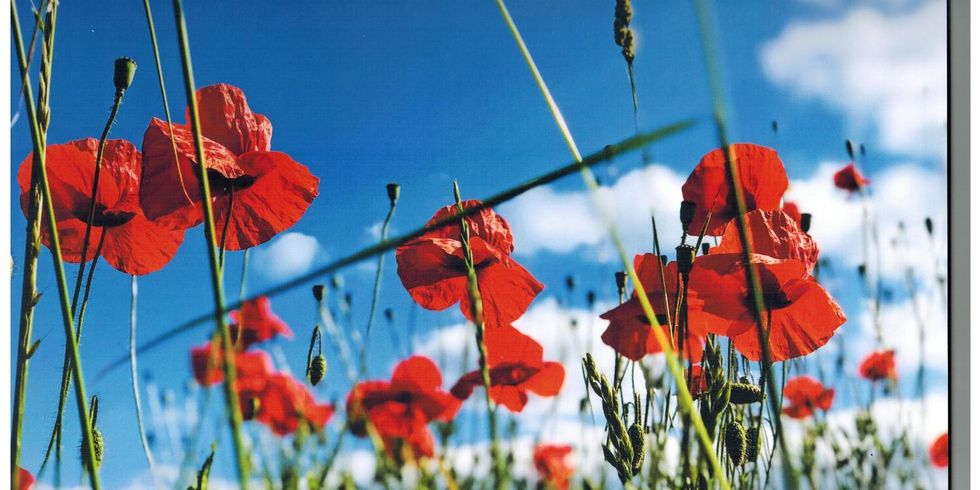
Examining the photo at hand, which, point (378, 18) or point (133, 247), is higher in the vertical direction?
point (378, 18)

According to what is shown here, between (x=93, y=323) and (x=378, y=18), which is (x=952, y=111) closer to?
(x=378, y=18)

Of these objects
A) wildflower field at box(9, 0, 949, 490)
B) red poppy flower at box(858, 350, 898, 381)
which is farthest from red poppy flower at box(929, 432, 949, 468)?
red poppy flower at box(858, 350, 898, 381)

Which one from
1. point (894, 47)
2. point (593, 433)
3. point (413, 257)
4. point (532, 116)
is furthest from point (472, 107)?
point (894, 47)

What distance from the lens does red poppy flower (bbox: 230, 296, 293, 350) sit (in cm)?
92

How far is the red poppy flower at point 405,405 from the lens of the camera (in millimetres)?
900

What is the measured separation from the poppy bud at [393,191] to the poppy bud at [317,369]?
22 centimetres

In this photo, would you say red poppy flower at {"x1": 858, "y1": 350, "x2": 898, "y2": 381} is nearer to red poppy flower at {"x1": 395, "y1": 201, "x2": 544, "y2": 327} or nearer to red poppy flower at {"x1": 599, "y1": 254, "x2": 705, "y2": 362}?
red poppy flower at {"x1": 599, "y1": 254, "x2": 705, "y2": 362}

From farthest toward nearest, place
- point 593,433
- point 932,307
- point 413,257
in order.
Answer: point 932,307 → point 593,433 → point 413,257

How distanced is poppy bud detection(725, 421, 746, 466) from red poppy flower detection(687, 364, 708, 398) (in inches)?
1.9

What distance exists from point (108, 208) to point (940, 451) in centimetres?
114

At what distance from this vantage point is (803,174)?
106 cm

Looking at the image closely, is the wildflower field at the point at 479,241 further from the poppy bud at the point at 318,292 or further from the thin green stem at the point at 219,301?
the thin green stem at the point at 219,301

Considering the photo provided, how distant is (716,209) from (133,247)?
Result: 2.22 feet

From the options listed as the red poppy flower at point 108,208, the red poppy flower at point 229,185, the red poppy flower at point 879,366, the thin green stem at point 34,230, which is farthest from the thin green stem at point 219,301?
the red poppy flower at point 879,366
